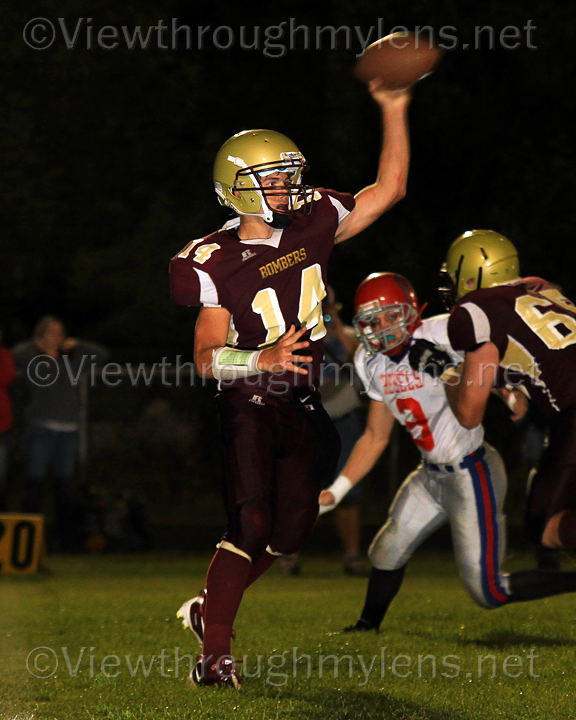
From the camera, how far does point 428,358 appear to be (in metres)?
4.93

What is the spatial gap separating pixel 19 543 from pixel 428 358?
13.3 ft

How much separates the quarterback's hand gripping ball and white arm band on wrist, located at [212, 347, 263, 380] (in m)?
1.41

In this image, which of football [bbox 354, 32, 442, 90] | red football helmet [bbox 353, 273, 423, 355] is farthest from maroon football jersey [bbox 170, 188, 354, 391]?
red football helmet [bbox 353, 273, 423, 355]

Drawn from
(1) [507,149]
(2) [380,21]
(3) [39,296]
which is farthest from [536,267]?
(3) [39,296]

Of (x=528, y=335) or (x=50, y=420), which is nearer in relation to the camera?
(x=528, y=335)

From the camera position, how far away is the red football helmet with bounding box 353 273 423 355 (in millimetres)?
4844

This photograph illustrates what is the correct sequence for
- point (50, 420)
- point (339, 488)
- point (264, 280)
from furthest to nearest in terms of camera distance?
1. point (50, 420)
2. point (339, 488)
3. point (264, 280)

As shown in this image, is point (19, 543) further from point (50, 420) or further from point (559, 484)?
point (559, 484)

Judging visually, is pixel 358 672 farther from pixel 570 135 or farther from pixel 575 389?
pixel 570 135

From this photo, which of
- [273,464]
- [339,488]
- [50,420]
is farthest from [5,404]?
[273,464]

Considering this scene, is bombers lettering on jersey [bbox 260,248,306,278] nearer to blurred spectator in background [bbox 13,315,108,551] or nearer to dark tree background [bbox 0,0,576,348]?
blurred spectator in background [bbox 13,315,108,551]

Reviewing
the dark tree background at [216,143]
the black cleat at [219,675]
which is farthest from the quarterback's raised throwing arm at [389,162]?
the dark tree background at [216,143]

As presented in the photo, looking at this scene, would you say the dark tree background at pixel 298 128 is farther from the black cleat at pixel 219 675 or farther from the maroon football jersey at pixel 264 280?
the black cleat at pixel 219 675

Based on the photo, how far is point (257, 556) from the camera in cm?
382
